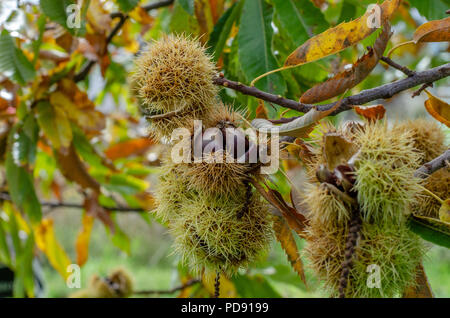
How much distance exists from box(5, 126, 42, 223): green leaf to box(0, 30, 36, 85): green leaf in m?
0.40

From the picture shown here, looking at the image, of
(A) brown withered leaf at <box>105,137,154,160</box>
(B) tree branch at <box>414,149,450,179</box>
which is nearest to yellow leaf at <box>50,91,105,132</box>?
(A) brown withered leaf at <box>105,137,154,160</box>

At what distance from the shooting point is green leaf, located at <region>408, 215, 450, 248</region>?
722 millimetres

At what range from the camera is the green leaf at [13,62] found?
140 cm

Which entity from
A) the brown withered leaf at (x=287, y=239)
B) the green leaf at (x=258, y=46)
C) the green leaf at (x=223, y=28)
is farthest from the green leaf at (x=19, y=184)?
the brown withered leaf at (x=287, y=239)

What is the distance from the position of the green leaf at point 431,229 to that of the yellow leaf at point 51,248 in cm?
187

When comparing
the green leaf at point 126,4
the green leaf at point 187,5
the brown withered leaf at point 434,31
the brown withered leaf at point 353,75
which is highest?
the green leaf at point 126,4

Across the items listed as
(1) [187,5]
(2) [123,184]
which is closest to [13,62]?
(1) [187,5]

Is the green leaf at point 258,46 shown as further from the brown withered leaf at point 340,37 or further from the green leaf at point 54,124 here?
the green leaf at point 54,124

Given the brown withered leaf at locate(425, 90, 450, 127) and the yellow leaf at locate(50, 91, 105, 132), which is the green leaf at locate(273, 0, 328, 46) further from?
the yellow leaf at locate(50, 91, 105, 132)

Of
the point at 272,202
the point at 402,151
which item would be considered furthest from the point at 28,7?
the point at 402,151

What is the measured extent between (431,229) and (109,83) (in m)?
1.85

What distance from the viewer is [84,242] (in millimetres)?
2053

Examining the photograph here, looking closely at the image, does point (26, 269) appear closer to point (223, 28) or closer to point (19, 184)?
point (19, 184)
